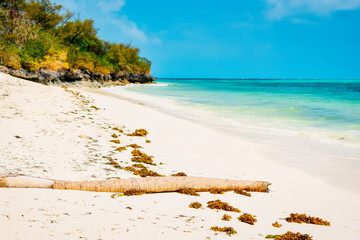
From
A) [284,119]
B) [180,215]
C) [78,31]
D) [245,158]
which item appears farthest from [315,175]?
[78,31]

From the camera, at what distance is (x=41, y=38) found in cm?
2514

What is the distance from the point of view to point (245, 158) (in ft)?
22.5

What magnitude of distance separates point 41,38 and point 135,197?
27348mm

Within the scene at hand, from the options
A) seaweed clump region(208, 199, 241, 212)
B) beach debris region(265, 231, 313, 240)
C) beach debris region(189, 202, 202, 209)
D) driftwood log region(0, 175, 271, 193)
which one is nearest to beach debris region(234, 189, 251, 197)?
driftwood log region(0, 175, 271, 193)

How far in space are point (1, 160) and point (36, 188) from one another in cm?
136

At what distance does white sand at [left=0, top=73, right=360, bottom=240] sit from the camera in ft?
9.10

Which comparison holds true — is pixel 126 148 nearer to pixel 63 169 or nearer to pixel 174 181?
pixel 63 169

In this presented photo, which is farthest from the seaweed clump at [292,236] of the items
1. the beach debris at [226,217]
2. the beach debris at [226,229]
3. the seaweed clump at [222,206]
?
the seaweed clump at [222,206]

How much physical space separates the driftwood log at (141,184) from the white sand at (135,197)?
0.15m

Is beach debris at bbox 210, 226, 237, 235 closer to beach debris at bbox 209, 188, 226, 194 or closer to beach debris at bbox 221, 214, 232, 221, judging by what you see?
beach debris at bbox 221, 214, 232, 221

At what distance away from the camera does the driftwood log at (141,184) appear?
3.56m

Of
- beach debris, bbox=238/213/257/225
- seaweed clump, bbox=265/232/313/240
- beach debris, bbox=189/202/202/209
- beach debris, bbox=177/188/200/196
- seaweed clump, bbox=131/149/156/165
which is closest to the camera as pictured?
seaweed clump, bbox=265/232/313/240

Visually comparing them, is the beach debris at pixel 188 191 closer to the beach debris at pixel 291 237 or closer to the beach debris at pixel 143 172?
the beach debris at pixel 143 172

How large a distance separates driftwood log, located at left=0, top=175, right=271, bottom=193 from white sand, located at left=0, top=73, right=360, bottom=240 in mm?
154
